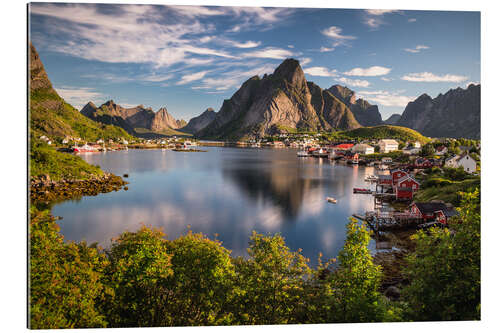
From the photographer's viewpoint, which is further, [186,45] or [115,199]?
[115,199]

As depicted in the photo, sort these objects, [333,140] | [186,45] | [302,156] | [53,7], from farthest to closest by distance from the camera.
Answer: [333,140], [302,156], [186,45], [53,7]

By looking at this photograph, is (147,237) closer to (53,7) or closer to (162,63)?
(53,7)

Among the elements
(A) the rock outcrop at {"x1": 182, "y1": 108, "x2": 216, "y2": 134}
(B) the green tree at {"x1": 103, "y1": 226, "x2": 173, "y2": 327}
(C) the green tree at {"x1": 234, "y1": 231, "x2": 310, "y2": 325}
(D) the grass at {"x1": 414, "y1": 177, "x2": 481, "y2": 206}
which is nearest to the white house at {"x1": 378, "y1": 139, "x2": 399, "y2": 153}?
(D) the grass at {"x1": 414, "y1": 177, "x2": 481, "y2": 206}

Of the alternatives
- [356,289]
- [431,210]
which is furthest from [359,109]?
[356,289]

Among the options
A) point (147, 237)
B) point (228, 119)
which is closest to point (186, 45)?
point (147, 237)

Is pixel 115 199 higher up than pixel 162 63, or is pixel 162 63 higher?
pixel 162 63

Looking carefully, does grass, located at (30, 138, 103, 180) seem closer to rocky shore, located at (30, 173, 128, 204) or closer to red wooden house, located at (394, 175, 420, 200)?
rocky shore, located at (30, 173, 128, 204)
